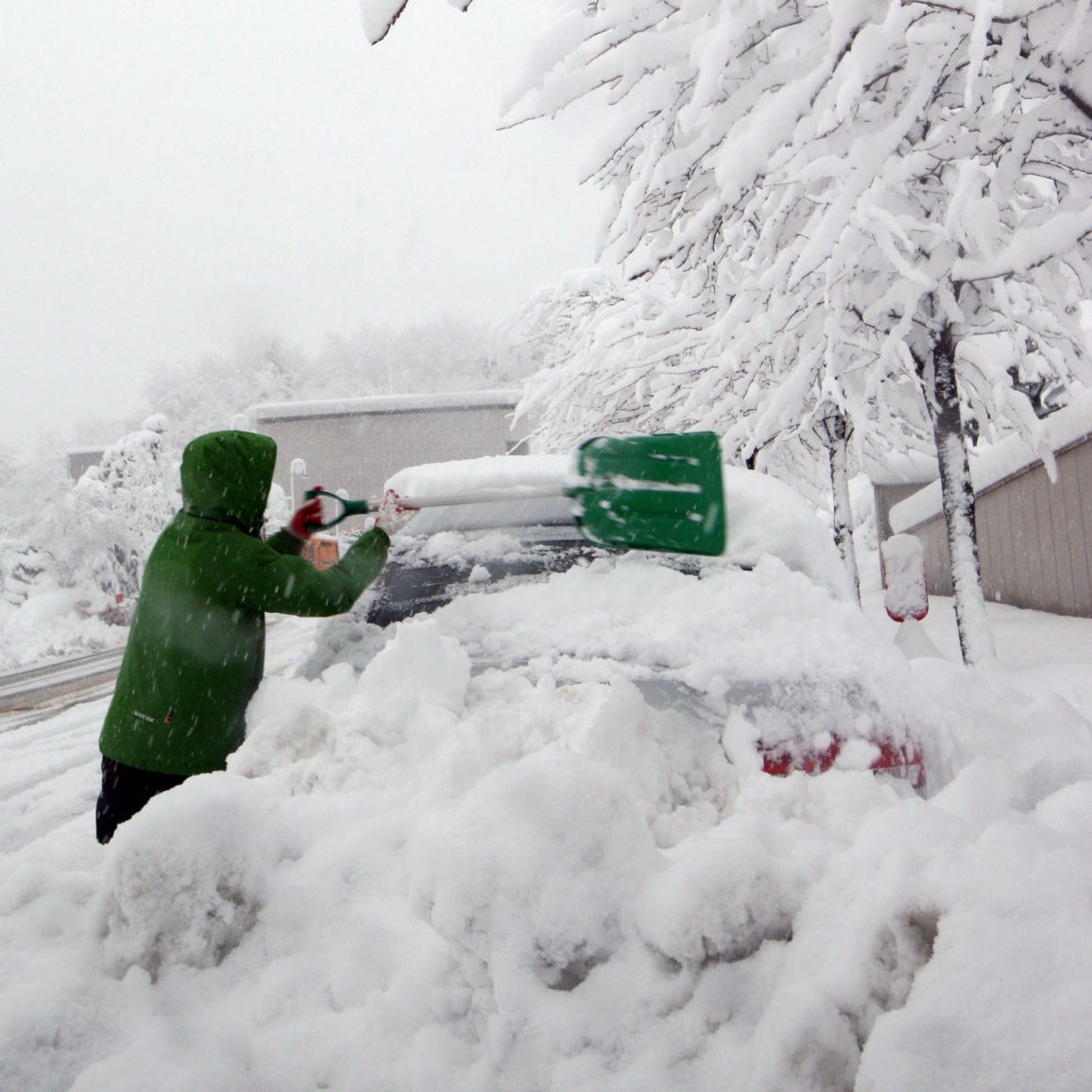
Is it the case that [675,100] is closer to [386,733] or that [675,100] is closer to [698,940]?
[386,733]

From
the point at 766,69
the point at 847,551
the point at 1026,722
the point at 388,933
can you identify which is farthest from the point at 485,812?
the point at 847,551

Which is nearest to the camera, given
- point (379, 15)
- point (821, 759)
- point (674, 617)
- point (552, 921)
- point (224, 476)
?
point (379, 15)

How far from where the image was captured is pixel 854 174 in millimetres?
3762

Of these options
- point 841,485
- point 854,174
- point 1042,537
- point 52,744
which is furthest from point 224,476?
point 841,485

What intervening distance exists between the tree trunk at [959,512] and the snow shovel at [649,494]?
11.2 ft

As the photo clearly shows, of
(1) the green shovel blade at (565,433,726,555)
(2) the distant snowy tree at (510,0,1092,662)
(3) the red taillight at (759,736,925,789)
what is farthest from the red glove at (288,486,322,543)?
(2) the distant snowy tree at (510,0,1092,662)

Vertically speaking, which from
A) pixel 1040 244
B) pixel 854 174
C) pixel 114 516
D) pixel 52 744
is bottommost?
pixel 114 516

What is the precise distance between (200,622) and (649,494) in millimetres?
1470

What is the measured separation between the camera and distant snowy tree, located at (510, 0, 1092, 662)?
330 cm

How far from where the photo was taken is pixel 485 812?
5.49 ft

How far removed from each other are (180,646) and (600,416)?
892 centimetres

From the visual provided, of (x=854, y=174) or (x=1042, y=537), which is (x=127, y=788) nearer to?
(x=854, y=174)

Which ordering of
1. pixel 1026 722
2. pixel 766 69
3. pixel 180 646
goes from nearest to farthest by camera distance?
pixel 180 646, pixel 1026 722, pixel 766 69

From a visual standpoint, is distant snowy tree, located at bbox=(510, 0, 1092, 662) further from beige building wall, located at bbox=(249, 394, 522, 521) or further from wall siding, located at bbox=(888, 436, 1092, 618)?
beige building wall, located at bbox=(249, 394, 522, 521)
